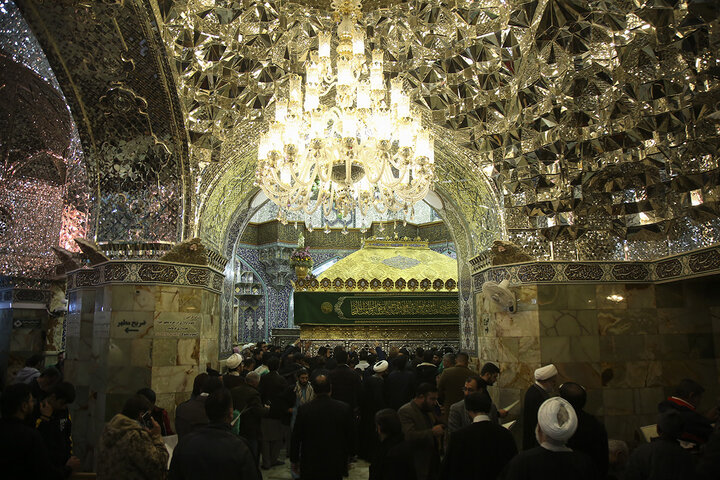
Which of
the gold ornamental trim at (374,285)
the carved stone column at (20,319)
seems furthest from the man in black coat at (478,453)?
the gold ornamental trim at (374,285)

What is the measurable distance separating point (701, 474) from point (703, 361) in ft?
12.9

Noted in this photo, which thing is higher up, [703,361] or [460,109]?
[460,109]

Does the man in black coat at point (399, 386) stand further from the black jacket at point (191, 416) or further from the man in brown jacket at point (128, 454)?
the man in brown jacket at point (128, 454)

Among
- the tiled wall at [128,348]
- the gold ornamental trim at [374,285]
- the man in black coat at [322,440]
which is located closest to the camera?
the man in black coat at [322,440]

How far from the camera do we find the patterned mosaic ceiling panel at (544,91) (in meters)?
4.73

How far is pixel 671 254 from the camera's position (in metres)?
5.54

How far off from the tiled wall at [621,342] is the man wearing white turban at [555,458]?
3.71 m

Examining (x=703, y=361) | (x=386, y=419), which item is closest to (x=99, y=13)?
(x=386, y=419)

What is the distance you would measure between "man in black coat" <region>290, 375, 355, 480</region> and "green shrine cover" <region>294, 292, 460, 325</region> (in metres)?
7.02

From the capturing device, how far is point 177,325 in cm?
557

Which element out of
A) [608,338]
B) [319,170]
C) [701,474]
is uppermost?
[319,170]

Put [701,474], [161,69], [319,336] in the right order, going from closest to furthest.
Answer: [701,474] → [161,69] → [319,336]

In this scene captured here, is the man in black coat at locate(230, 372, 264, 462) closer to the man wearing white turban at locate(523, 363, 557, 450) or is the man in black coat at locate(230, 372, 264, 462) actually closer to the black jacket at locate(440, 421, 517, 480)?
the man wearing white turban at locate(523, 363, 557, 450)

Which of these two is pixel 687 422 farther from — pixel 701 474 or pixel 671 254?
pixel 671 254
